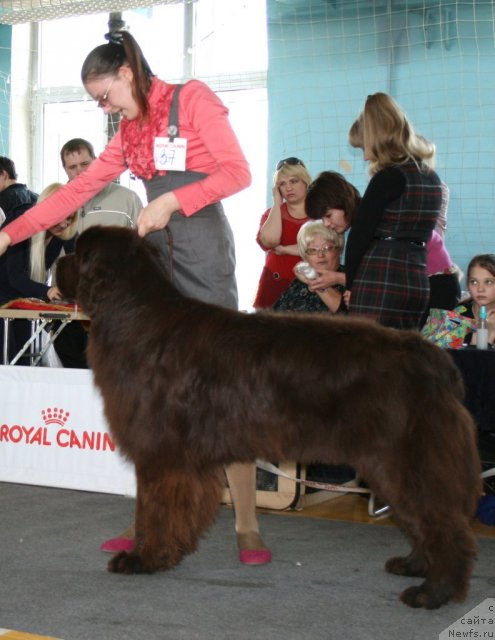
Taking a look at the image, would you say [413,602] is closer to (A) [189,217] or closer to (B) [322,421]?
(B) [322,421]

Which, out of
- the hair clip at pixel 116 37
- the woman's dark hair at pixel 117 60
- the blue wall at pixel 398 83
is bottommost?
the woman's dark hair at pixel 117 60

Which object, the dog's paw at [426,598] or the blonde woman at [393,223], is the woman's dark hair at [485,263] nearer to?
the blonde woman at [393,223]

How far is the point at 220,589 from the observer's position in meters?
2.77

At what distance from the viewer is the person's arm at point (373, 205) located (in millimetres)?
3584

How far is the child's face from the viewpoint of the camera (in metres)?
4.17

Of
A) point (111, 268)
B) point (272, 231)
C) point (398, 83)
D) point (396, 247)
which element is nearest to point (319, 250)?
point (396, 247)

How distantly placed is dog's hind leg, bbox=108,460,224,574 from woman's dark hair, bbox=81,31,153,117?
135 centimetres

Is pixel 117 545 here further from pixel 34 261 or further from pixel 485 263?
pixel 34 261

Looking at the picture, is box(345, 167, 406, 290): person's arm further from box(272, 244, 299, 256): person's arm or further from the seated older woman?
box(272, 244, 299, 256): person's arm

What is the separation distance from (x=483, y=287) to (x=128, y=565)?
2309mm

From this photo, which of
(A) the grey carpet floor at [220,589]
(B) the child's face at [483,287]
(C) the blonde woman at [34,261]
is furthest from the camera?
(C) the blonde woman at [34,261]

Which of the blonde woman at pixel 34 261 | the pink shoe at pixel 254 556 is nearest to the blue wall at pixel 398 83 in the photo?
A: the blonde woman at pixel 34 261

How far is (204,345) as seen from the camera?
105 inches

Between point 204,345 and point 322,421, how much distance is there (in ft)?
1.48
